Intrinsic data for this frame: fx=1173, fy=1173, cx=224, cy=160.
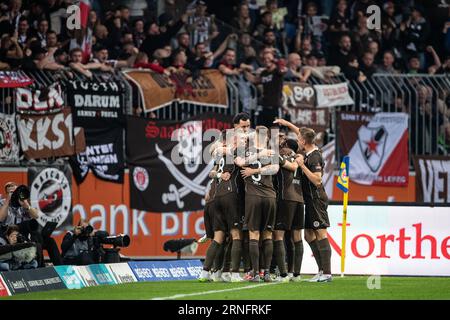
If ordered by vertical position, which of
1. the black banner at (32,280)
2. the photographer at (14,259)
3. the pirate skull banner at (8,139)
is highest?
the pirate skull banner at (8,139)

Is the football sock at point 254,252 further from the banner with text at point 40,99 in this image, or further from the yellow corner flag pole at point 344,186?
the banner with text at point 40,99

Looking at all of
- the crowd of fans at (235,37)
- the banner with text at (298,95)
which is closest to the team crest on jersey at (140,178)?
the crowd of fans at (235,37)

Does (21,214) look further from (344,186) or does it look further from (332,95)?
(332,95)

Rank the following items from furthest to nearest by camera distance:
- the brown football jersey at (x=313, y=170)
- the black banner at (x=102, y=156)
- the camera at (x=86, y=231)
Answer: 1. the black banner at (x=102, y=156)
2. the camera at (x=86, y=231)
3. the brown football jersey at (x=313, y=170)

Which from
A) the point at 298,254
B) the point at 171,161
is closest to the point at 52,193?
the point at 171,161

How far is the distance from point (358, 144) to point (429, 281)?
630 centimetres

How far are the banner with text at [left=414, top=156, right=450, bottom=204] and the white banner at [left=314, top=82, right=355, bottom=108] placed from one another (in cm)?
190

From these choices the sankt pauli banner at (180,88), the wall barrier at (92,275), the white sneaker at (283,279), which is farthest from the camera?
the sankt pauli banner at (180,88)

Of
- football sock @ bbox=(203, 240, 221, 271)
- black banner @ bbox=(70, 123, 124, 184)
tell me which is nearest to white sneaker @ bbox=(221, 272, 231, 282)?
football sock @ bbox=(203, 240, 221, 271)

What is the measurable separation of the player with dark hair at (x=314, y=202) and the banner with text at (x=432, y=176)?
22.2 feet

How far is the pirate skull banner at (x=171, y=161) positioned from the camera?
22703 millimetres

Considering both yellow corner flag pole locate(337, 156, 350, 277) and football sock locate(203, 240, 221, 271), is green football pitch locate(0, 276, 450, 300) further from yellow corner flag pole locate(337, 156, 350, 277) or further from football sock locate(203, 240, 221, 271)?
yellow corner flag pole locate(337, 156, 350, 277)

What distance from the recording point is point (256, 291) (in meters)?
14.9

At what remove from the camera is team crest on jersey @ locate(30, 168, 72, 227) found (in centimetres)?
2134
